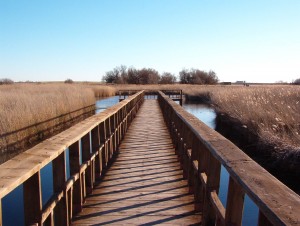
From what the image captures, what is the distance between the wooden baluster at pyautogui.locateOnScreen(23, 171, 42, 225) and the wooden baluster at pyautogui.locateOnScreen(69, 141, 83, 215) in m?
0.98

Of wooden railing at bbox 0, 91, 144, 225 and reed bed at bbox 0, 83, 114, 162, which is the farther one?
reed bed at bbox 0, 83, 114, 162

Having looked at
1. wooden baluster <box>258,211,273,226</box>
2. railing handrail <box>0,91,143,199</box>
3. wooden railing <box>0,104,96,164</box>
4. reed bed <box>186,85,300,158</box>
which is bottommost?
wooden railing <box>0,104,96,164</box>

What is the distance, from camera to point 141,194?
3539 mm

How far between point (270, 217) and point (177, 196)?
2448 mm

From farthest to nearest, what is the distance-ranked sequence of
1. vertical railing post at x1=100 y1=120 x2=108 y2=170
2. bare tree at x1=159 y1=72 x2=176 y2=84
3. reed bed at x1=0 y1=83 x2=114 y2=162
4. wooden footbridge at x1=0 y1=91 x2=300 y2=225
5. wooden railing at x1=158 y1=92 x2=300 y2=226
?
1. bare tree at x1=159 y1=72 x2=176 y2=84
2. reed bed at x1=0 y1=83 x2=114 y2=162
3. vertical railing post at x1=100 y1=120 x2=108 y2=170
4. wooden footbridge at x1=0 y1=91 x2=300 y2=225
5. wooden railing at x1=158 y1=92 x2=300 y2=226

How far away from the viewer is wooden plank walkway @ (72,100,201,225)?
2.91 m

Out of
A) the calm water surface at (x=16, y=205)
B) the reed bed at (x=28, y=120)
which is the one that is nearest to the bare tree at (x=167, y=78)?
the reed bed at (x=28, y=120)

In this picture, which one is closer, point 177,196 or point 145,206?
point 145,206

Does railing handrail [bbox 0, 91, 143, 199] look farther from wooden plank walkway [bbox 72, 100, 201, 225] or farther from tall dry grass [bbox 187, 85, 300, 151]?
tall dry grass [bbox 187, 85, 300, 151]

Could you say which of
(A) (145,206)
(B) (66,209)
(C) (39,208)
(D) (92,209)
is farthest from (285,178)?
(C) (39,208)

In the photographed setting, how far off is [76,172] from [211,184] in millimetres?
1335

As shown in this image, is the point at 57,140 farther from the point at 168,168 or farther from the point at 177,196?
the point at 168,168

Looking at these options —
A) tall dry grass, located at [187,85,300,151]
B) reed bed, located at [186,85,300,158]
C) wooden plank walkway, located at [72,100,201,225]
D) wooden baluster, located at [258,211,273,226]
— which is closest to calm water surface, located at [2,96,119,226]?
wooden plank walkway, located at [72,100,201,225]

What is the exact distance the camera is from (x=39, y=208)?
1.94 meters
